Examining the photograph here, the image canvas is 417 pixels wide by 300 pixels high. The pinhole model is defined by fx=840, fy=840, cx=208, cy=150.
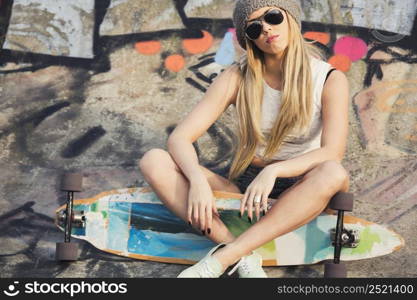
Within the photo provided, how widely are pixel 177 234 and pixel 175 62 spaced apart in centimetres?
170

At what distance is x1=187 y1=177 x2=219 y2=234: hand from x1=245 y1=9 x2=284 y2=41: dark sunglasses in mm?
766

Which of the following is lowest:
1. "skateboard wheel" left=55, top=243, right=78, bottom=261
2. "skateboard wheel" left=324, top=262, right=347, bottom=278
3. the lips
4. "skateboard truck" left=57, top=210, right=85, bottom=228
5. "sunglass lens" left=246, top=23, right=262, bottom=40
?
"skateboard wheel" left=55, top=243, right=78, bottom=261

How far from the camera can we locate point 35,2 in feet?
19.3

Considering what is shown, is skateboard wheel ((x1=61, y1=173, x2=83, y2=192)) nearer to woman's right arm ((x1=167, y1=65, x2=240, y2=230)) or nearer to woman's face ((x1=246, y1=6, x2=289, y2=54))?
woman's right arm ((x1=167, y1=65, x2=240, y2=230))

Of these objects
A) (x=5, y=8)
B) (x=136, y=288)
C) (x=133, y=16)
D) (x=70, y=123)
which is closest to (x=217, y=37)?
(x=133, y=16)

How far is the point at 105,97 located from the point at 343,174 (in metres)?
2.31

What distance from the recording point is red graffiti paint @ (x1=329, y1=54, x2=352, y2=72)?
5453 millimetres

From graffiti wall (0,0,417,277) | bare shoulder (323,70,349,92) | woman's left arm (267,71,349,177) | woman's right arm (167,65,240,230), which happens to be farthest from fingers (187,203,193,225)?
graffiti wall (0,0,417,277)

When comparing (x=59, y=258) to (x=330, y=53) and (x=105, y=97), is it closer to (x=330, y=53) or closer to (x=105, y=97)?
(x=105, y=97)

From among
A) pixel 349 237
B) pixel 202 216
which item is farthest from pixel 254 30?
pixel 349 237

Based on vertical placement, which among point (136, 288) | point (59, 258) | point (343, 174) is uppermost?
point (343, 174)

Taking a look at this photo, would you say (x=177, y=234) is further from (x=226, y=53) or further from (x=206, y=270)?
(x=226, y=53)

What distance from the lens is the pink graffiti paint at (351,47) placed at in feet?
18.0

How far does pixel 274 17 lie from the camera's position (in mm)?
4000
